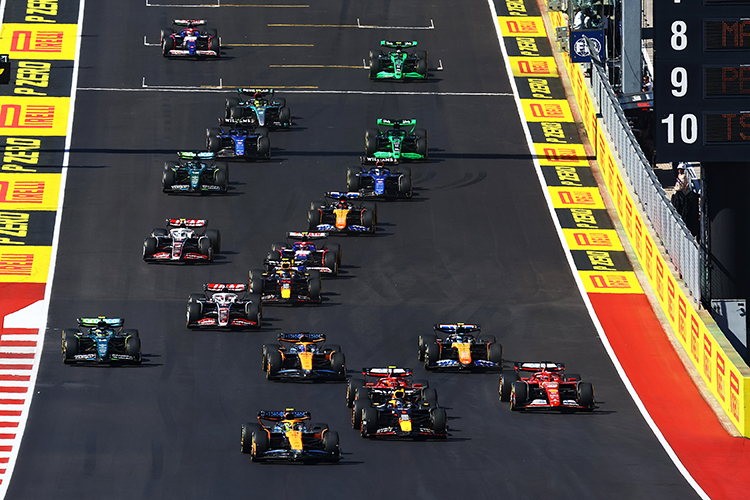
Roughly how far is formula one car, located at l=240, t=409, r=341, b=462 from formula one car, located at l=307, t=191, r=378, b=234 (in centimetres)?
1643

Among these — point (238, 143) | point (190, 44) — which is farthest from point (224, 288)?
point (190, 44)

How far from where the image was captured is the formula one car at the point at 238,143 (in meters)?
57.2

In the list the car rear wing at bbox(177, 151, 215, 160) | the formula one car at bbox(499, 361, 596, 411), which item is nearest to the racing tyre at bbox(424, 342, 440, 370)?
the formula one car at bbox(499, 361, 596, 411)

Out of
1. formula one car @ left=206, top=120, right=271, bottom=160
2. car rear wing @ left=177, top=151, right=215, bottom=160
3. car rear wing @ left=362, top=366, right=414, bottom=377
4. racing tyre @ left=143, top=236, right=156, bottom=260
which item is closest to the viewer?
car rear wing @ left=362, top=366, right=414, bottom=377

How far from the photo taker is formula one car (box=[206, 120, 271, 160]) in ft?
188

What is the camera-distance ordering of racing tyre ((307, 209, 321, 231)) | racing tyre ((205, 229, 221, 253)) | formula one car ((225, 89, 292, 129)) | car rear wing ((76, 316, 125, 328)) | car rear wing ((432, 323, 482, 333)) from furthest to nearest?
Answer: formula one car ((225, 89, 292, 129)) → racing tyre ((307, 209, 321, 231)) → racing tyre ((205, 229, 221, 253)) → car rear wing ((432, 323, 482, 333)) → car rear wing ((76, 316, 125, 328))

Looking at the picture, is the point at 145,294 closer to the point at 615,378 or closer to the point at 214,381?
the point at 214,381

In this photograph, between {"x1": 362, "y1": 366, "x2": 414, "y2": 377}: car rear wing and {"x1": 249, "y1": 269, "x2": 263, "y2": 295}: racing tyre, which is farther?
{"x1": 249, "y1": 269, "x2": 263, "y2": 295}: racing tyre

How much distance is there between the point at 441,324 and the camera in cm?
4262

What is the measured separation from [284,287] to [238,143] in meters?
12.8

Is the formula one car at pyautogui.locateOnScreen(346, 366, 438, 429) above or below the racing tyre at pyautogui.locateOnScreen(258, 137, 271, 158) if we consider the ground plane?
below

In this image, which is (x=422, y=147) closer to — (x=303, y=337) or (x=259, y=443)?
(x=303, y=337)

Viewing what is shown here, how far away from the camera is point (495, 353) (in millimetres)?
41406

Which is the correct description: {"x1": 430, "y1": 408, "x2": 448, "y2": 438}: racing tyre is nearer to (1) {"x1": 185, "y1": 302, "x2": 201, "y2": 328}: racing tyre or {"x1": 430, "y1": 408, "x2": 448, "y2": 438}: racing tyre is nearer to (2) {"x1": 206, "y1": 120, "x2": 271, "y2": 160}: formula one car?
(1) {"x1": 185, "y1": 302, "x2": 201, "y2": 328}: racing tyre
